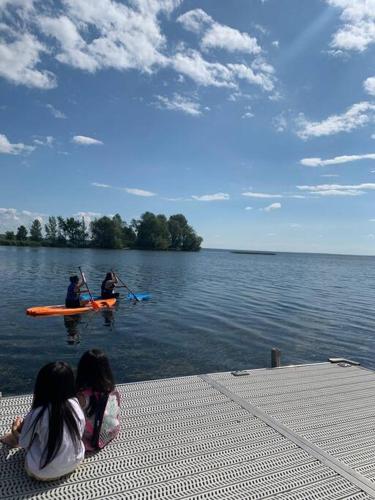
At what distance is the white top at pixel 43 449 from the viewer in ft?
11.3

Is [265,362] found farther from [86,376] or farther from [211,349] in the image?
[86,376]

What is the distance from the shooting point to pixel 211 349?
12195mm

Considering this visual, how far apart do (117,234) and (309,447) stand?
349 ft

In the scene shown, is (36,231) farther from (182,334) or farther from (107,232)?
(182,334)

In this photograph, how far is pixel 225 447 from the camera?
4.32 metres

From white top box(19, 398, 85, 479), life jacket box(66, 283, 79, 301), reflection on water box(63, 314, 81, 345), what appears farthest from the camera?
life jacket box(66, 283, 79, 301)

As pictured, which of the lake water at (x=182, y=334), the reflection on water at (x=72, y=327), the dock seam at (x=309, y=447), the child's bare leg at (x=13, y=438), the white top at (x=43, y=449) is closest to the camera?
the white top at (x=43, y=449)

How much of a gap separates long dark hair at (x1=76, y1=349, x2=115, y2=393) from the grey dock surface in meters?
0.69

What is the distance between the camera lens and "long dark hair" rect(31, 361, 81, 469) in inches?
136

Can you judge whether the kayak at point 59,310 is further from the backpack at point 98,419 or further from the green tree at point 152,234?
the green tree at point 152,234

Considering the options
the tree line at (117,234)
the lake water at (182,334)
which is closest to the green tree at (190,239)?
the tree line at (117,234)

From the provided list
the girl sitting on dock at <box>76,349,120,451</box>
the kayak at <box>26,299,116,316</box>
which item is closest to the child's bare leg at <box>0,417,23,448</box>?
the girl sitting on dock at <box>76,349,120,451</box>

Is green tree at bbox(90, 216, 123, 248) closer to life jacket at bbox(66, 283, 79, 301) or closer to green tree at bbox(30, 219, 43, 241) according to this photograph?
green tree at bbox(30, 219, 43, 241)

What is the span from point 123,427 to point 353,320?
54.1ft
